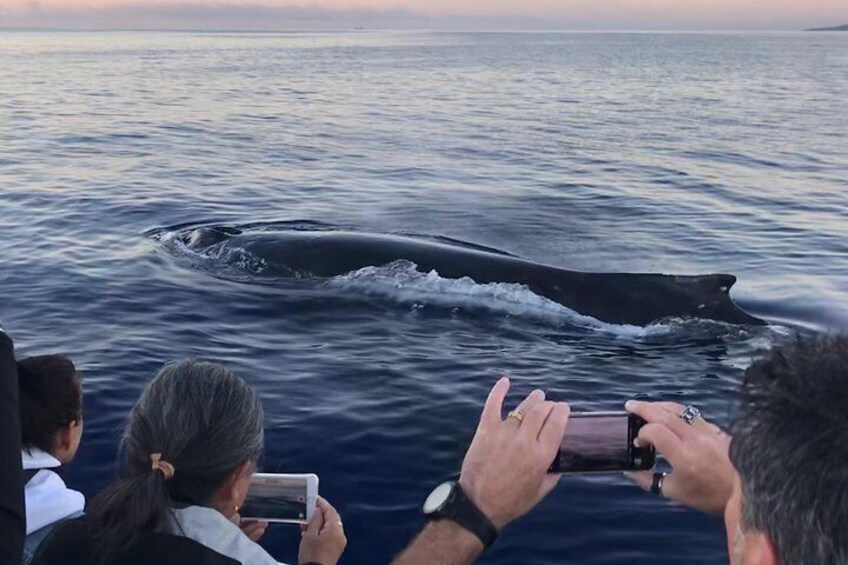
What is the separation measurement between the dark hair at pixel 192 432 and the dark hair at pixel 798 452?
1.54m

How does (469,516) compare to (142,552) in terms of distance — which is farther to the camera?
(469,516)

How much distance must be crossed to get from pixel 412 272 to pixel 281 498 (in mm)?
8676

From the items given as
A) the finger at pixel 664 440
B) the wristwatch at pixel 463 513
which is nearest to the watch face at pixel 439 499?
the wristwatch at pixel 463 513

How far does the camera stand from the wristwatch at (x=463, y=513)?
274 cm

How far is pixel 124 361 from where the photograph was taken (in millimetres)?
9141

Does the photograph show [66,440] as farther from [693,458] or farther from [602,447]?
[693,458]

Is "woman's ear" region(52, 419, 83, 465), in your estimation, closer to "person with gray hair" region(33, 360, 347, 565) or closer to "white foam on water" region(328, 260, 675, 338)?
"person with gray hair" region(33, 360, 347, 565)

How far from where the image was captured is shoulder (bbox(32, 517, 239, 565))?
2.58 m

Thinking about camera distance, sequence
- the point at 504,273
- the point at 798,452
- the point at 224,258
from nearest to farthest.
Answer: the point at 798,452, the point at 504,273, the point at 224,258

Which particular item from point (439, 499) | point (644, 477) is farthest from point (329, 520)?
point (644, 477)

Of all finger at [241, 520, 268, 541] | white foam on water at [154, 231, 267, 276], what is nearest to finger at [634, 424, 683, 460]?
finger at [241, 520, 268, 541]

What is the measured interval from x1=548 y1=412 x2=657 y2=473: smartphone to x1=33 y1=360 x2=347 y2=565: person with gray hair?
883mm

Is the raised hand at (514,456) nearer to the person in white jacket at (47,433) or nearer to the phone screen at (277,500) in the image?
the phone screen at (277,500)

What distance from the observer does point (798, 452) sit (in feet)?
5.48
